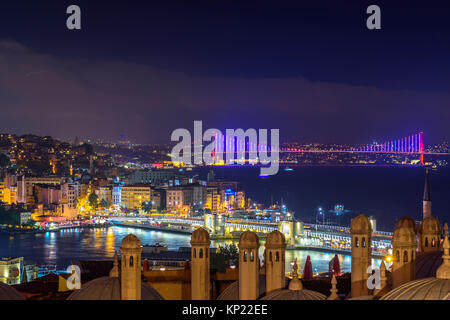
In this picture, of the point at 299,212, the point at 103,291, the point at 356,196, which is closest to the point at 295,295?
the point at 103,291

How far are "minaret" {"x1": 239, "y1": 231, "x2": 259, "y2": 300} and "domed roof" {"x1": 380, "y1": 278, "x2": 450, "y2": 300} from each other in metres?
1.14

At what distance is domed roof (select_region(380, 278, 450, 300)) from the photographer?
3.92 m

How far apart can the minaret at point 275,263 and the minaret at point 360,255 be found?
446 mm

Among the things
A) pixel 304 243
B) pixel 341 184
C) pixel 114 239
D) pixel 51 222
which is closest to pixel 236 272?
pixel 304 243

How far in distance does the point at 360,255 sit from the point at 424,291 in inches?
41.1

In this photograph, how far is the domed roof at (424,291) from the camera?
3920mm

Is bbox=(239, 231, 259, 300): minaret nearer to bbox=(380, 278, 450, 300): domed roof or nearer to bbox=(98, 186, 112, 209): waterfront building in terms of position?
bbox=(380, 278, 450, 300): domed roof

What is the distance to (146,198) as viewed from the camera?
3328 centimetres

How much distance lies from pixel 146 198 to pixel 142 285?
28.4 m

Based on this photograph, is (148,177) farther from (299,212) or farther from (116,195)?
(299,212)

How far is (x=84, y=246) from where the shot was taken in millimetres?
22078

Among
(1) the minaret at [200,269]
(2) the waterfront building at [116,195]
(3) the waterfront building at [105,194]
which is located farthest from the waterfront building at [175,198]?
(1) the minaret at [200,269]
